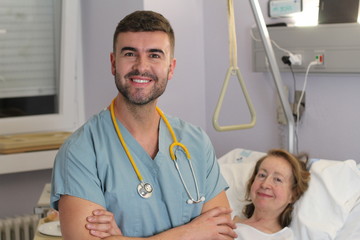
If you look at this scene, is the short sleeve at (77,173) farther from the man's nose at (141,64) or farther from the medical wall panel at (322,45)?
the medical wall panel at (322,45)

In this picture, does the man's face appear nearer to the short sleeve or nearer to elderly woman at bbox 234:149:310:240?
the short sleeve

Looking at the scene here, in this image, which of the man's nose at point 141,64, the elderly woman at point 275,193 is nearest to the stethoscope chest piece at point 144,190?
the man's nose at point 141,64

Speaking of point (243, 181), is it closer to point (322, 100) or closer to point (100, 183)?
point (322, 100)

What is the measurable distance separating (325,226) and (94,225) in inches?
44.6

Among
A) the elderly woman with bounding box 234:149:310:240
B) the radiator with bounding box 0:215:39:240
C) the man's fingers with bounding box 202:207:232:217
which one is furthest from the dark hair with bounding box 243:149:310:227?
the radiator with bounding box 0:215:39:240

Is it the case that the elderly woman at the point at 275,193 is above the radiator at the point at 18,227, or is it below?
above

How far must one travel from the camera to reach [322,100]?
3.20 m

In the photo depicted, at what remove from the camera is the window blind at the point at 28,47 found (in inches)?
151

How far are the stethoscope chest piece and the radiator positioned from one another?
185 centimetres

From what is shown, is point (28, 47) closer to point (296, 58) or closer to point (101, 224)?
point (296, 58)

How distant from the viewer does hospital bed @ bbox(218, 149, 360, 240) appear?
266 cm

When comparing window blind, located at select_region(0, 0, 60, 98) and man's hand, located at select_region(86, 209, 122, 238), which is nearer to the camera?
man's hand, located at select_region(86, 209, 122, 238)

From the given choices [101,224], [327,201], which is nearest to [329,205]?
[327,201]

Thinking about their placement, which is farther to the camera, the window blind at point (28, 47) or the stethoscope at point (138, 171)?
the window blind at point (28, 47)
